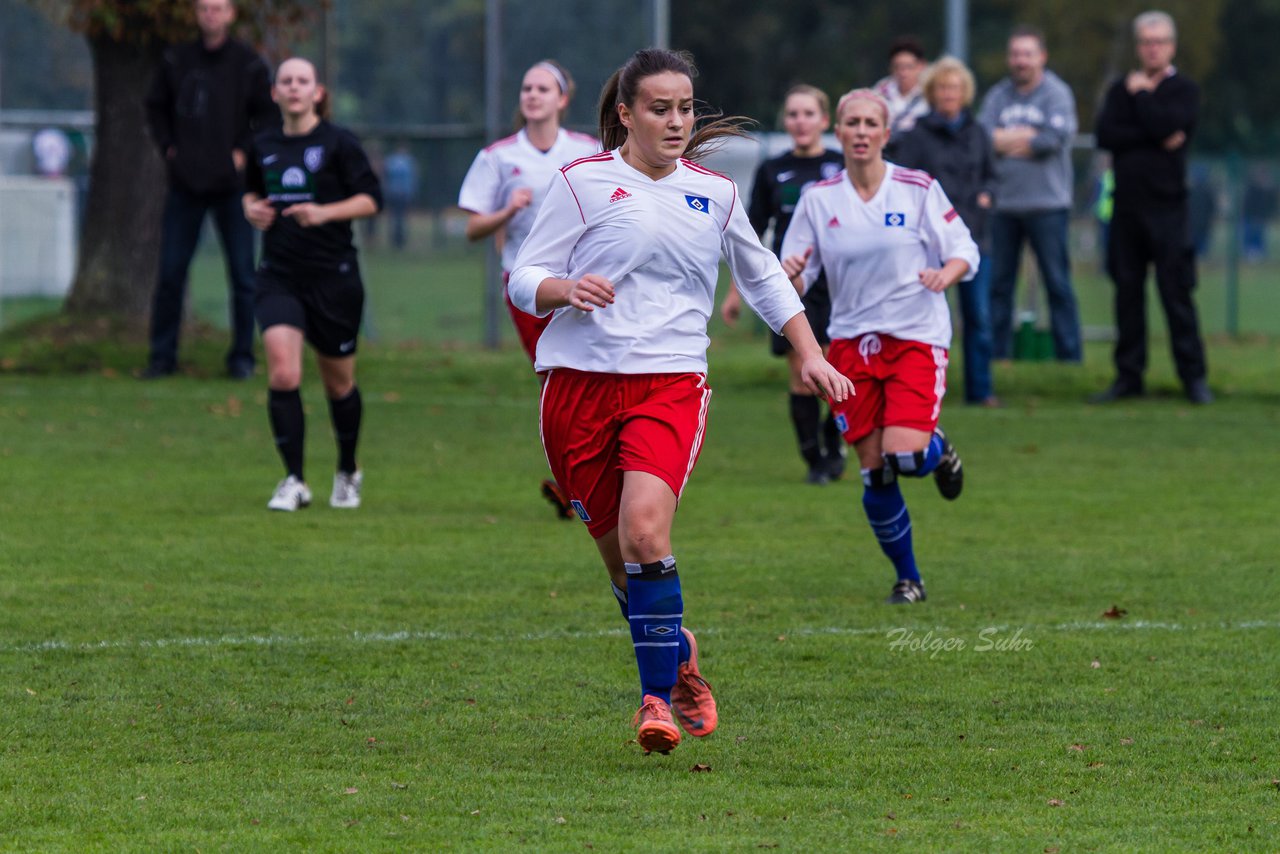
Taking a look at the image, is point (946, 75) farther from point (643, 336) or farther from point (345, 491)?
point (643, 336)

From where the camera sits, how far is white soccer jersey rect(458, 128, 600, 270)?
10.1 meters

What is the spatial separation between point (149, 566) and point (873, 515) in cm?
289

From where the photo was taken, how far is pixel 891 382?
799 cm

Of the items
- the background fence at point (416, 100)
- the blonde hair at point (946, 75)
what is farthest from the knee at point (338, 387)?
the background fence at point (416, 100)

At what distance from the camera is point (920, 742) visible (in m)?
5.58

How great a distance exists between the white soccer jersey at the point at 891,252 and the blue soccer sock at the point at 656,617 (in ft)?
9.41

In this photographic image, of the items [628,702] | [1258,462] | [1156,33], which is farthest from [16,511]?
[1156,33]

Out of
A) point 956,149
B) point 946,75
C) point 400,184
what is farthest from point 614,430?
point 400,184

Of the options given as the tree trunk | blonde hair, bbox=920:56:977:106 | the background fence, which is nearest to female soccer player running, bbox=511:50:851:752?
blonde hair, bbox=920:56:977:106

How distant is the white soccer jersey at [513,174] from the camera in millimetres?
10062

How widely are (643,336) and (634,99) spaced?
0.64m

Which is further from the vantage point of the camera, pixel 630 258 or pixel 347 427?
pixel 347 427

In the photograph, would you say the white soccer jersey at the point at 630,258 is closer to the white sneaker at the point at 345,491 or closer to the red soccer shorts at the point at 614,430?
the red soccer shorts at the point at 614,430

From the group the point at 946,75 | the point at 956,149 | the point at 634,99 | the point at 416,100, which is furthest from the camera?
the point at 416,100
